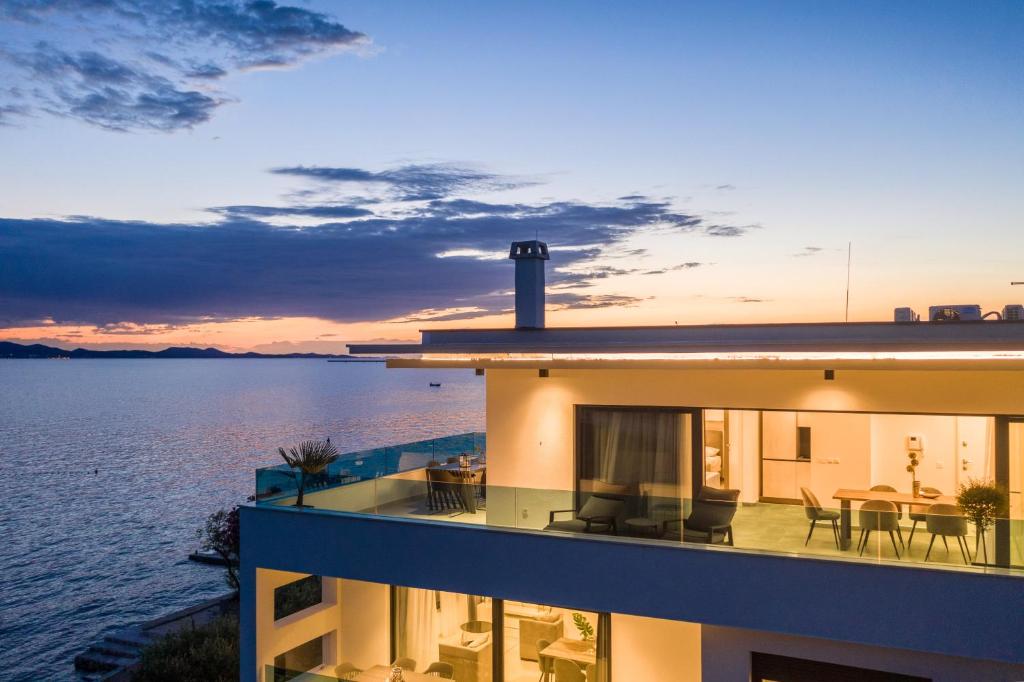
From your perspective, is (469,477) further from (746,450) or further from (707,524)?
(746,450)

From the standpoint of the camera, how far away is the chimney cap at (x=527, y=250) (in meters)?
13.5

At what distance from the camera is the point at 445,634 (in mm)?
12430

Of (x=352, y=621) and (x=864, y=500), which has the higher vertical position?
(x=864, y=500)

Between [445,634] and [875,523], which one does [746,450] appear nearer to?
[875,523]

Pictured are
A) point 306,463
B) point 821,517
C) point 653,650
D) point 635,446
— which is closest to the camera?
point 821,517

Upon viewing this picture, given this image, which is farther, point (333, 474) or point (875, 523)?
point (333, 474)

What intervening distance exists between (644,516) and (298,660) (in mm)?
6487

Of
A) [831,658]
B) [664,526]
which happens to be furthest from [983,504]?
[664,526]

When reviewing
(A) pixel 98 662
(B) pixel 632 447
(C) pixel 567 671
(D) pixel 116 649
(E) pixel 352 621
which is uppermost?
(B) pixel 632 447

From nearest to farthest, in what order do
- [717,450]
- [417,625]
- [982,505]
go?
[982,505] → [417,625] → [717,450]

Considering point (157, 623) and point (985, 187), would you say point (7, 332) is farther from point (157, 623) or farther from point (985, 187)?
point (985, 187)

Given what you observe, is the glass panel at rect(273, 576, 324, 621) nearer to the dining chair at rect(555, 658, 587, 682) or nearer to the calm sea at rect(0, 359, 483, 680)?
the dining chair at rect(555, 658, 587, 682)

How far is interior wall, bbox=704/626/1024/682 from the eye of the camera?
8891 millimetres

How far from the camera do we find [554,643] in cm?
1173
